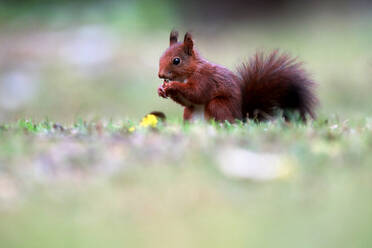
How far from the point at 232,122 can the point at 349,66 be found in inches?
266

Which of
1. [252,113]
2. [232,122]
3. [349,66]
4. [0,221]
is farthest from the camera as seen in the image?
[349,66]

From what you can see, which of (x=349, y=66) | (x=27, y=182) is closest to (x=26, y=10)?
(x=349, y=66)

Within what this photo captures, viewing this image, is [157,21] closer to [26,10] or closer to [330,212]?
A: [26,10]

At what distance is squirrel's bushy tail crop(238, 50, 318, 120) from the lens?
527cm

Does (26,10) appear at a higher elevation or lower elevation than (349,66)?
higher

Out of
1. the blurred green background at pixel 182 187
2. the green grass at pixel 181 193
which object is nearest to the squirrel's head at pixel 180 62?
the blurred green background at pixel 182 187

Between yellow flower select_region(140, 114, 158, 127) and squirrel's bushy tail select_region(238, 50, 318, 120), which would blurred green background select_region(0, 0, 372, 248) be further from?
squirrel's bushy tail select_region(238, 50, 318, 120)

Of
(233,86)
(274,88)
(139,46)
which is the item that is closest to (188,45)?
(233,86)

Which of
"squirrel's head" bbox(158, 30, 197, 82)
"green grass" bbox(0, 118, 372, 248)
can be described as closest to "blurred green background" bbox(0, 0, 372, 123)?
"squirrel's head" bbox(158, 30, 197, 82)

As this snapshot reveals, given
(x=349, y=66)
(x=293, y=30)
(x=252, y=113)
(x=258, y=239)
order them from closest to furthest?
(x=258, y=239)
(x=252, y=113)
(x=349, y=66)
(x=293, y=30)

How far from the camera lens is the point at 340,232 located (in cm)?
271

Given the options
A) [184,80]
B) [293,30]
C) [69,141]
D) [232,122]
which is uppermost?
[293,30]

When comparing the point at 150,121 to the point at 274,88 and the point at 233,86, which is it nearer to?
the point at 233,86

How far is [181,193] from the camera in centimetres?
302
